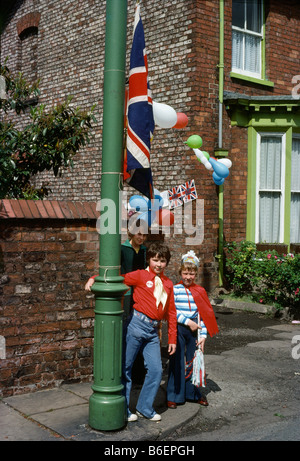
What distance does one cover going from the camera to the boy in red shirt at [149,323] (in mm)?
4766

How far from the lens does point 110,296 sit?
4.41 meters

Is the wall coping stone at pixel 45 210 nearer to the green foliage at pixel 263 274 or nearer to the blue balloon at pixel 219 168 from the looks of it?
the blue balloon at pixel 219 168

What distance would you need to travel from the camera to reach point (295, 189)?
11398 millimetres

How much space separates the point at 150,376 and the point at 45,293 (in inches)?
55.9

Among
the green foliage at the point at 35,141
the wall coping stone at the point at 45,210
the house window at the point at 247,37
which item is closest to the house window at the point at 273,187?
the house window at the point at 247,37

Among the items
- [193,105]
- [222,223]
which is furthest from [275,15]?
[222,223]

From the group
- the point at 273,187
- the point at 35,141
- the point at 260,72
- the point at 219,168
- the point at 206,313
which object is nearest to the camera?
the point at 206,313

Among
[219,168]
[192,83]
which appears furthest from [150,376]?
[192,83]

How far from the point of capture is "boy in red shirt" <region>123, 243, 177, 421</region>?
4766mm

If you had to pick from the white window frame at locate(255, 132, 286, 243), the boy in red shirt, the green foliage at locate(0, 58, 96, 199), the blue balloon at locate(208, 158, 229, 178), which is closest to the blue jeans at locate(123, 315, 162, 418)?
the boy in red shirt

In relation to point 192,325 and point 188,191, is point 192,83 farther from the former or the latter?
→ point 192,325

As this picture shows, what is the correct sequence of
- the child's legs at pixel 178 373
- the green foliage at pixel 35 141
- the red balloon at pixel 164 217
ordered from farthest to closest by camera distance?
the red balloon at pixel 164 217, the green foliage at pixel 35 141, the child's legs at pixel 178 373

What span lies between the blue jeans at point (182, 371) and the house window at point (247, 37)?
7.57 m
